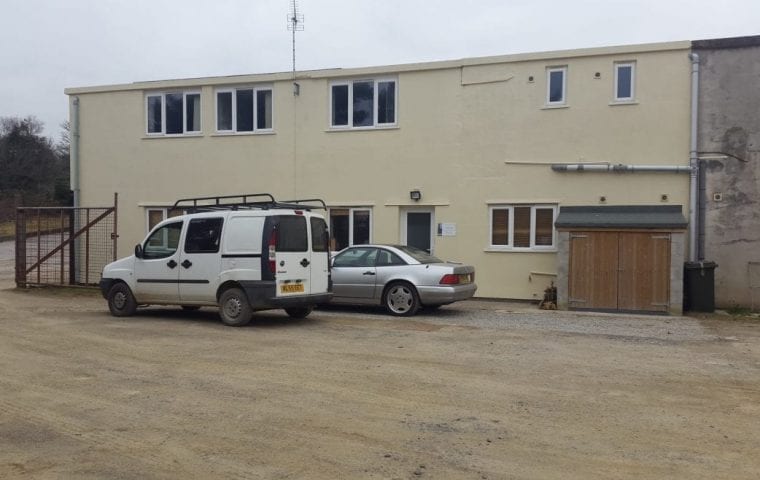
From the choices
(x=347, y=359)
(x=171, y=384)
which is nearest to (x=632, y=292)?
(x=347, y=359)

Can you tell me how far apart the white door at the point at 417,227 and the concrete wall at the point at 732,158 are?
6369mm

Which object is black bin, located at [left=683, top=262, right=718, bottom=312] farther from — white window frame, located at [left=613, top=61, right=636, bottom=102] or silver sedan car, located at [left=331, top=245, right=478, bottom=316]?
silver sedan car, located at [left=331, top=245, right=478, bottom=316]

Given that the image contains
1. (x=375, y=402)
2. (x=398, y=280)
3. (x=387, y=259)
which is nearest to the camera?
(x=375, y=402)

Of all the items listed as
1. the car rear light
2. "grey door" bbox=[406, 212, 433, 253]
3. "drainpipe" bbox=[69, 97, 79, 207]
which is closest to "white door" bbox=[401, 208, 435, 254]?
"grey door" bbox=[406, 212, 433, 253]

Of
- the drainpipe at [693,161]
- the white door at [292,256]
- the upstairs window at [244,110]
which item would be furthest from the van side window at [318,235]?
the drainpipe at [693,161]

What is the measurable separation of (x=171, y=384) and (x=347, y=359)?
2336 mm

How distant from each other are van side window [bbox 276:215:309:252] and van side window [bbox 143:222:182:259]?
211 cm

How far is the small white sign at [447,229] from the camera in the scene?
54.6ft

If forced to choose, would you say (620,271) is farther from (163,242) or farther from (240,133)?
(240,133)

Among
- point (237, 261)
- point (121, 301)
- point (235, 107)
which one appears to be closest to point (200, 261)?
point (237, 261)

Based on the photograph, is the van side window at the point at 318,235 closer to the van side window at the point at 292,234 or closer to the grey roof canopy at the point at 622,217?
the van side window at the point at 292,234

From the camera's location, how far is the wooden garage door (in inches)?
550

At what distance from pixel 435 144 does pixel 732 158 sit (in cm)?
666

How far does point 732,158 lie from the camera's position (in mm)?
14727
